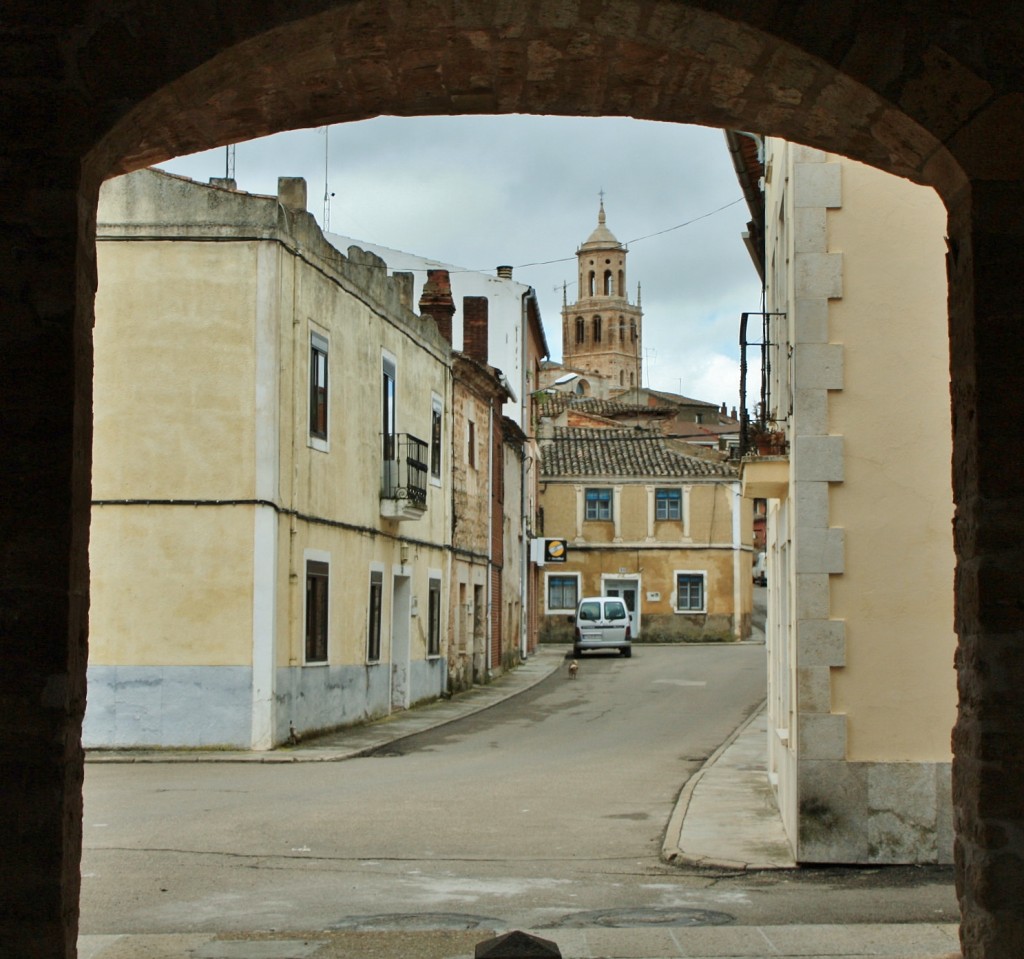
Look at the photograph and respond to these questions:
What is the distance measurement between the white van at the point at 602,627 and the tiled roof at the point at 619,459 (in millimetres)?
9842

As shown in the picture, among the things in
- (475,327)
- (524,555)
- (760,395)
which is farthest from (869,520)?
(524,555)

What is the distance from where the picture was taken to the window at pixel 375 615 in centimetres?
2366

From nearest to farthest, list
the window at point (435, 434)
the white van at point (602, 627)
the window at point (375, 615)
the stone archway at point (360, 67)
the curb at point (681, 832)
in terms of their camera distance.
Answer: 1. the stone archway at point (360, 67)
2. the curb at point (681, 832)
3. the window at point (375, 615)
4. the window at point (435, 434)
5. the white van at point (602, 627)

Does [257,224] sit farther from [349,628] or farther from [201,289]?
[349,628]

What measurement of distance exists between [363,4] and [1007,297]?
241 centimetres

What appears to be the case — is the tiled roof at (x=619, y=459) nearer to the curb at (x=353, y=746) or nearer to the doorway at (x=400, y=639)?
the curb at (x=353, y=746)

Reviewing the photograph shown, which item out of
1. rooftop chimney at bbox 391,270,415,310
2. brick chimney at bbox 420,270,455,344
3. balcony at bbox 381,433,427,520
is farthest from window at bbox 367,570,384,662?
brick chimney at bbox 420,270,455,344

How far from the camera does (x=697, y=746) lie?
19.6m

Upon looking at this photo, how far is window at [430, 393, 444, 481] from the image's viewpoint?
2825cm

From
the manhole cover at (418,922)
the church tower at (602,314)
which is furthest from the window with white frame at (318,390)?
the church tower at (602,314)

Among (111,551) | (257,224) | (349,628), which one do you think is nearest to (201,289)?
(257,224)

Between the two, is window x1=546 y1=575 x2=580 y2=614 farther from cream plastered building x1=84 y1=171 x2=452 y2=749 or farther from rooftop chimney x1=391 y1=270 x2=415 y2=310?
cream plastered building x1=84 y1=171 x2=452 y2=749

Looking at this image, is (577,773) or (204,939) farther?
(577,773)

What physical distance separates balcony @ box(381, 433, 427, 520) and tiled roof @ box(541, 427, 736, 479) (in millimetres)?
24339
